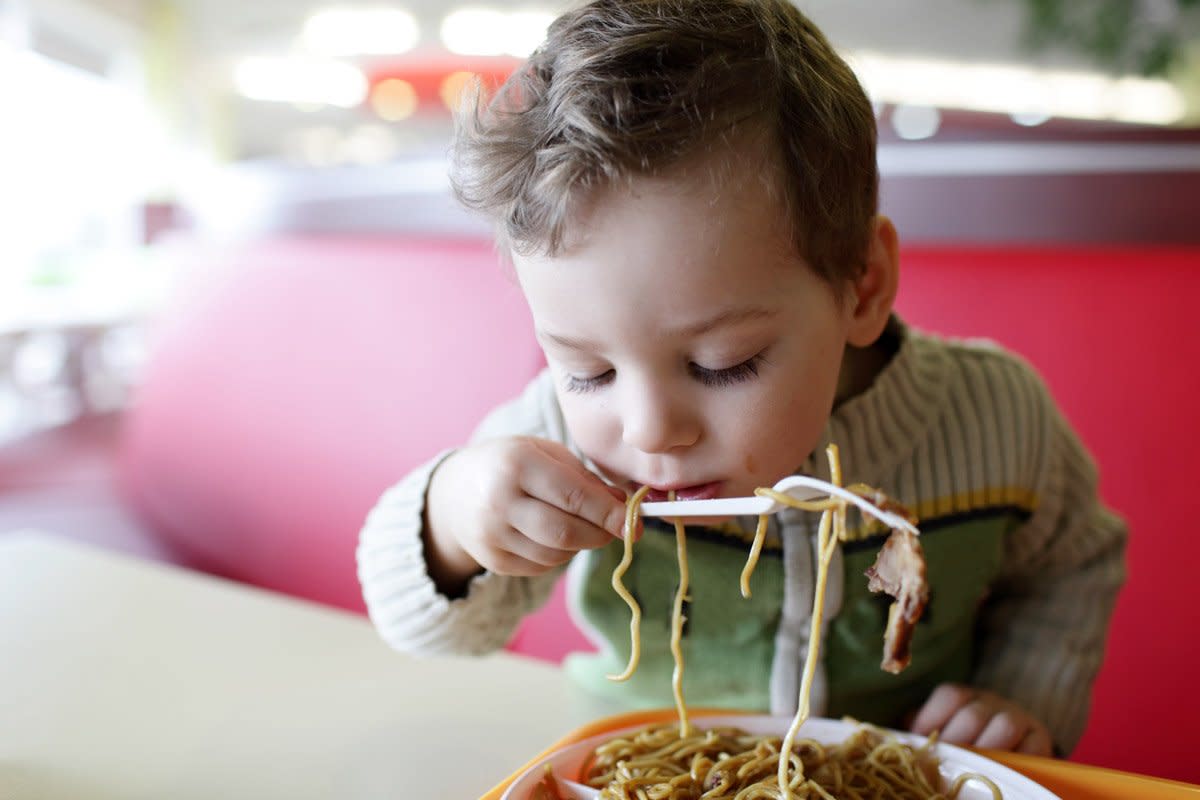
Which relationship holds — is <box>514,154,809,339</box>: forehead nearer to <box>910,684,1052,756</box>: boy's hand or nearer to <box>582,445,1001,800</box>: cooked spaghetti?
<box>582,445,1001,800</box>: cooked spaghetti

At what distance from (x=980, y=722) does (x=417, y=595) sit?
0.47 meters

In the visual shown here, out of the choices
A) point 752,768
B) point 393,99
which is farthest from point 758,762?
point 393,99

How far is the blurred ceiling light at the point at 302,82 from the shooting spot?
3393mm

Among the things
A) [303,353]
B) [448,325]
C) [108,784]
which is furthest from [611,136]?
[303,353]

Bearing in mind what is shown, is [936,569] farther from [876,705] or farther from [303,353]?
[303,353]

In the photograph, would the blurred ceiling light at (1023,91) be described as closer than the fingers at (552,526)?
No

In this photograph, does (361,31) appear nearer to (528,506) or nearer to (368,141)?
(368,141)

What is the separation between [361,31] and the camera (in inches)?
129

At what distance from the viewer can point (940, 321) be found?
1400mm

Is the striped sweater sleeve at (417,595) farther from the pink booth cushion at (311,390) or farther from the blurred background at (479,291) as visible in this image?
the pink booth cushion at (311,390)

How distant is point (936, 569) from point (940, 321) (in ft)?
1.79

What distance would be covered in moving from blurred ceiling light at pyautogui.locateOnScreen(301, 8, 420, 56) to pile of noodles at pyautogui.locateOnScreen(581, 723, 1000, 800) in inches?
113

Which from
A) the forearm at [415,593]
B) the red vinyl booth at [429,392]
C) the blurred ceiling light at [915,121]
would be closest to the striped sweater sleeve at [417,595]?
the forearm at [415,593]

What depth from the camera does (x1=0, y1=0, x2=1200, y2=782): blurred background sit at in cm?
131
